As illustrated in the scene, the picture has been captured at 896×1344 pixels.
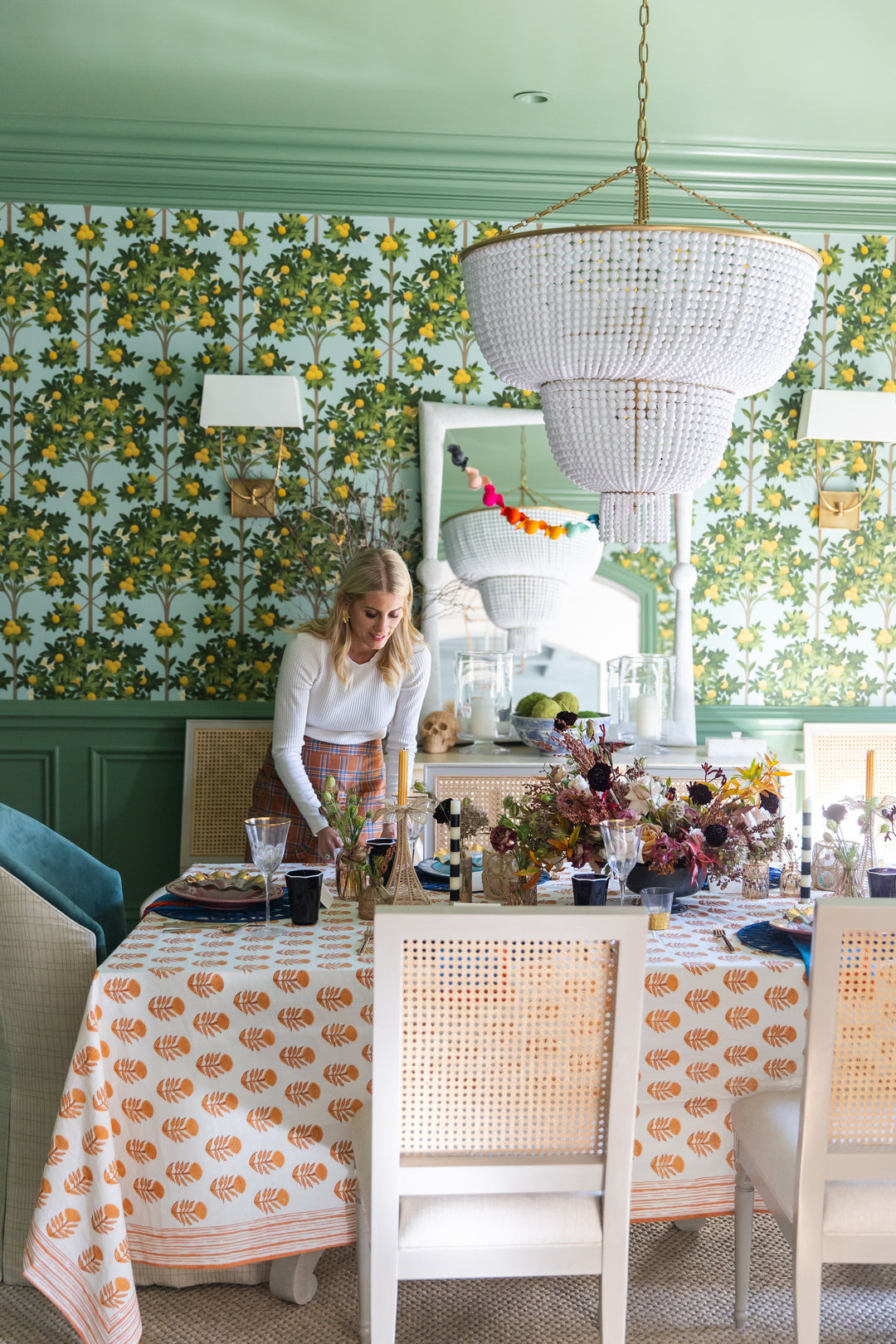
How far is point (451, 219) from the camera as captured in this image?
157 inches

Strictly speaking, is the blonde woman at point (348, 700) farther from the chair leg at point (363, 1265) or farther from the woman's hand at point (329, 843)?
the chair leg at point (363, 1265)

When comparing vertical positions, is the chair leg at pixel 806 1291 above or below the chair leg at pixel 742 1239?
above

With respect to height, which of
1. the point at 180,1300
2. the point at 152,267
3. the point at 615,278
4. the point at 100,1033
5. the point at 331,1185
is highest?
the point at 152,267

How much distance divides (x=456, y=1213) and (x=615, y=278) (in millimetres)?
1448

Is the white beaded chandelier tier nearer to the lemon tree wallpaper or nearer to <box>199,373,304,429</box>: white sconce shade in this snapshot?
the lemon tree wallpaper

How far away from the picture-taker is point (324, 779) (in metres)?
3.01

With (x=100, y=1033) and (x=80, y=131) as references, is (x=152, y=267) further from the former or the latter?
(x=100, y=1033)

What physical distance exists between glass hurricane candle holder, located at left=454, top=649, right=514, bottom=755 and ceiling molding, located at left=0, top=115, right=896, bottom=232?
1.62 meters

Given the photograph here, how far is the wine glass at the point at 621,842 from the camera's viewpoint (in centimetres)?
195

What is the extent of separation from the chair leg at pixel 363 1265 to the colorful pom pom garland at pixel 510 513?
2511 mm

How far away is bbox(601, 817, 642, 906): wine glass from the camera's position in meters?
1.95

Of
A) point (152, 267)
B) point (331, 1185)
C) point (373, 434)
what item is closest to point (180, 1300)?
point (331, 1185)

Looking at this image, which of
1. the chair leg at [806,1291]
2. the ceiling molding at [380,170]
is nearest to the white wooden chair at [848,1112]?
the chair leg at [806,1291]

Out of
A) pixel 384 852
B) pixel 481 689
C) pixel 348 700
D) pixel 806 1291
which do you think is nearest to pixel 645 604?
pixel 481 689
